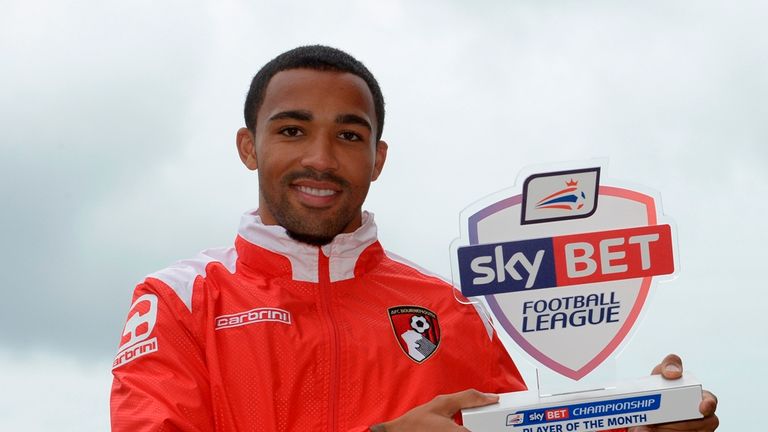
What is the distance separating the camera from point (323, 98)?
3.42 m

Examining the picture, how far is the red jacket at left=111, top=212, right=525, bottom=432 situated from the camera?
3.10 meters

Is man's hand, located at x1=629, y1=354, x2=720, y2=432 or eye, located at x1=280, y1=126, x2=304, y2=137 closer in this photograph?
man's hand, located at x1=629, y1=354, x2=720, y2=432

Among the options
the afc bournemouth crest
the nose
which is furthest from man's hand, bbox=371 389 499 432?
the nose

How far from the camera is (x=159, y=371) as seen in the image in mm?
3062

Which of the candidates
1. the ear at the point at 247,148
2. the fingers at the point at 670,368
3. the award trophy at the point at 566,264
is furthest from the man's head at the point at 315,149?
the fingers at the point at 670,368

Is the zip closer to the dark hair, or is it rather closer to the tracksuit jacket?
the tracksuit jacket

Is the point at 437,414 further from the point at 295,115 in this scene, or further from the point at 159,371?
the point at 295,115

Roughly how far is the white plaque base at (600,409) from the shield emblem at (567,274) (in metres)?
0.17

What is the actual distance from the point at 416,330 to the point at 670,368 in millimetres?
899

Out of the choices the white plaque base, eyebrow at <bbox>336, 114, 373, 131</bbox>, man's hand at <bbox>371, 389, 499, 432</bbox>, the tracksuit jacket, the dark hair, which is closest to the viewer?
man's hand at <bbox>371, 389, 499, 432</bbox>

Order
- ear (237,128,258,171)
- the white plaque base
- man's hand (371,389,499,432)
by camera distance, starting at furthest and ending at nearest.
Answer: ear (237,128,258,171) < the white plaque base < man's hand (371,389,499,432)

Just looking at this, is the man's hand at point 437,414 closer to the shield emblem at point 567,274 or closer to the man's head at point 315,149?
the shield emblem at point 567,274

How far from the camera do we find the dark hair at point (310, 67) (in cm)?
355

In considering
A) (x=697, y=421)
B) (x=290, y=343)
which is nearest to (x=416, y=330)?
(x=290, y=343)
